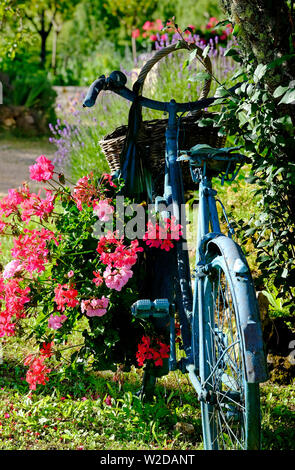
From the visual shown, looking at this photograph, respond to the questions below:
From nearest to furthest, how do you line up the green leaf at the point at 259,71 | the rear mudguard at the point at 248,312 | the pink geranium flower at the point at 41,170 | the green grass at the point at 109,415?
the rear mudguard at the point at 248,312, the green leaf at the point at 259,71, the green grass at the point at 109,415, the pink geranium flower at the point at 41,170

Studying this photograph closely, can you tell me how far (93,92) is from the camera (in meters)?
2.44

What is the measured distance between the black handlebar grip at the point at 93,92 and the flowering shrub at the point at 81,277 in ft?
1.17

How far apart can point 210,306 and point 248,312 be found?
16.4 inches

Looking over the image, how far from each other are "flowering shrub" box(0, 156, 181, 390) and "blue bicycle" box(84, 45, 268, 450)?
13 cm

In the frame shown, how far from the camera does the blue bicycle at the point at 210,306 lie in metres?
1.70

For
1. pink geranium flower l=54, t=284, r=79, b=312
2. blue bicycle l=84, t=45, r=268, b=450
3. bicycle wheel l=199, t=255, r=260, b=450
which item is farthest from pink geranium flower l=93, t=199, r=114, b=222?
bicycle wheel l=199, t=255, r=260, b=450

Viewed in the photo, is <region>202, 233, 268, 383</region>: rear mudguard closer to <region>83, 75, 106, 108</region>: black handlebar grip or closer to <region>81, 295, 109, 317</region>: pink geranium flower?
<region>81, 295, 109, 317</region>: pink geranium flower

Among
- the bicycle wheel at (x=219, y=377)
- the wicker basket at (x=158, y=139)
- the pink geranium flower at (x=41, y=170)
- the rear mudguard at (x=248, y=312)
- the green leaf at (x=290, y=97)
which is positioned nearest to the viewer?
the rear mudguard at (x=248, y=312)

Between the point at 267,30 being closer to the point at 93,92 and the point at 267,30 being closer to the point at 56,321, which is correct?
the point at 93,92

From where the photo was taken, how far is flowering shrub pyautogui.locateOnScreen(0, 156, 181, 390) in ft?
8.09

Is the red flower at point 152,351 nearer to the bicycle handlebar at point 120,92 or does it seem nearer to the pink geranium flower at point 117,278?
the pink geranium flower at point 117,278

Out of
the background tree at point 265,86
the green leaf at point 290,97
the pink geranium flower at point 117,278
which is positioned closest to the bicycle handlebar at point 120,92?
the background tree at point 265,86

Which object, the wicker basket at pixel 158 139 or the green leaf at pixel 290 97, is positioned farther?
the wicker basket at pixel 158 139

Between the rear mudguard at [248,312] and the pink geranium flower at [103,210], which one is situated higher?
the pink geranium flower at [103,210]
